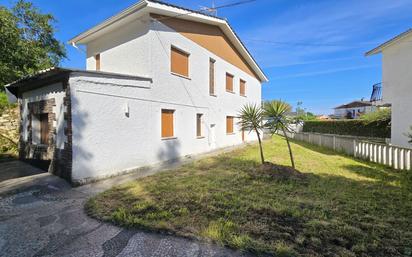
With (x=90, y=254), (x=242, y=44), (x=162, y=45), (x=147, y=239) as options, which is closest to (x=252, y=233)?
(x=147, y=239)

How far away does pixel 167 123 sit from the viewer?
1048 centimetres

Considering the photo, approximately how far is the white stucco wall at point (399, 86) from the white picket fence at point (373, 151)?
4.82 feet

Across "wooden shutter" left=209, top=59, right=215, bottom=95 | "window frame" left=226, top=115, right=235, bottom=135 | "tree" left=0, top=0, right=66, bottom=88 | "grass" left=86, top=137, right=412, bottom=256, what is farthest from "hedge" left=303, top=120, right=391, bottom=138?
"tree" left=0, top=0, right=66, bottom=88

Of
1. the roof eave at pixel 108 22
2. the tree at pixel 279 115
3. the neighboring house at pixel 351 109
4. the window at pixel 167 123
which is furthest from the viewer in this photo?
the neighboring house at pixel 351 109

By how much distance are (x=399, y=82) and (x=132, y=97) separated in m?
13.3

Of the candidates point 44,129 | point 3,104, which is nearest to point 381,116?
point 44,129

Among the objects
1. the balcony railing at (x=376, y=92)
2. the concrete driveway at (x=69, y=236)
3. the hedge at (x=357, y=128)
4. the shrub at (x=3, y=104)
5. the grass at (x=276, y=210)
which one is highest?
the balcony railing at (x=376, y=92)

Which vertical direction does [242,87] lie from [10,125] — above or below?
above

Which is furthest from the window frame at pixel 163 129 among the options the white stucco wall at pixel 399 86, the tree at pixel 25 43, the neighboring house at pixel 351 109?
the neighboring house at pixel 351 109

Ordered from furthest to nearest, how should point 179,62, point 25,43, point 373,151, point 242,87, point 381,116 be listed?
point 242,87 → point 25,43 → point 381,116 → point 179,62 → point 373,151

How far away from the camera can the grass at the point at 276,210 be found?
3.39 meters

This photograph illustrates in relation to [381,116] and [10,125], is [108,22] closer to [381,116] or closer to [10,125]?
[10,125]

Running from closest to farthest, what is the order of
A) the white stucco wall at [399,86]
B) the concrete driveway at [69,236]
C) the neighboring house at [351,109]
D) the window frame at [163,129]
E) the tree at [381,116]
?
the concrete driveway at [69,236], the window frame at [163,129], the white stucco wall at [399,86], the tree at [381,116], the neighboring house at [351,109]

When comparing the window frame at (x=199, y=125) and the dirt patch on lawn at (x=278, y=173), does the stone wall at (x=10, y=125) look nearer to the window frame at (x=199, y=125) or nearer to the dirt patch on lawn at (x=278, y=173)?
the window frame at (x=199, y=125)
